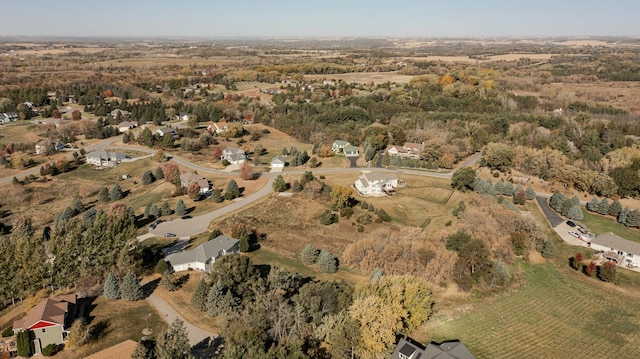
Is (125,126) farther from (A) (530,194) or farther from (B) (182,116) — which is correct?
(A) (530,194)

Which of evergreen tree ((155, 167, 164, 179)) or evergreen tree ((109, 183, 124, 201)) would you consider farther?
evergreen tree ((155, 167, 164, 179))

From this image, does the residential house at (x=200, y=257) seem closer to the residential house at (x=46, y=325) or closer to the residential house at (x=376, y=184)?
the residential house at (x=46, y=325)

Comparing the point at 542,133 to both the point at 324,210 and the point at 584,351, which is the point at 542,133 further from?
the point at 584,351

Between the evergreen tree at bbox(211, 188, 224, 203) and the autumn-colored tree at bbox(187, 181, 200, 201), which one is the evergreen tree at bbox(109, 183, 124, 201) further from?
the evergreen tree at bbox(211, 188, 224, 203)

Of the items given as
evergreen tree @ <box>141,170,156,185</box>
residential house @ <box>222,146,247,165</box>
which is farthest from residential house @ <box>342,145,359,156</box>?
evergreen tree @ <box>141,170,156,185</box>

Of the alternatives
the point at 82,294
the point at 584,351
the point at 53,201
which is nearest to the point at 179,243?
the point at 82,294
